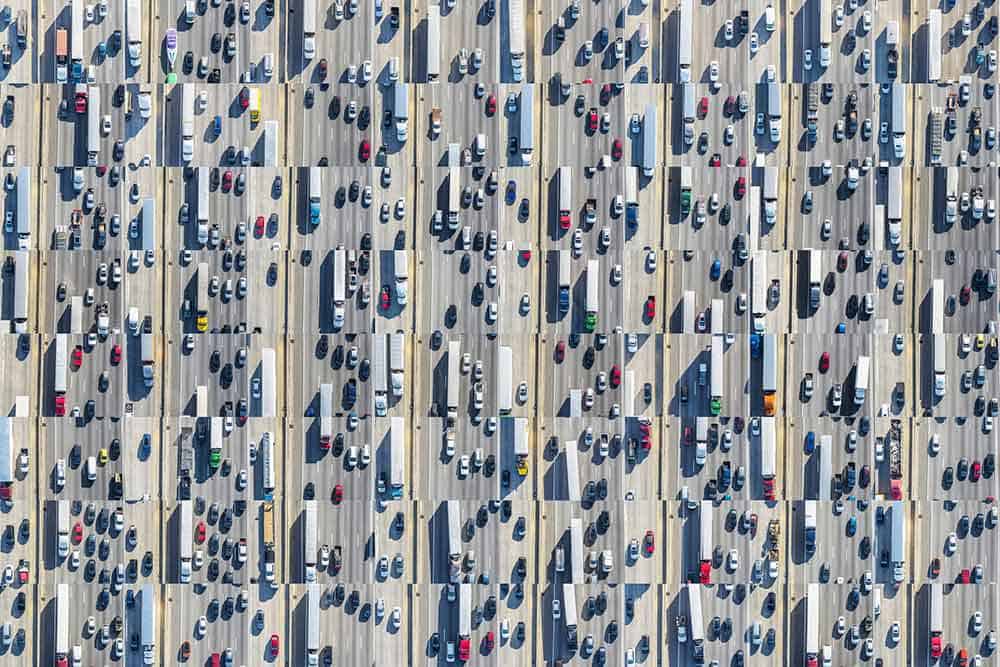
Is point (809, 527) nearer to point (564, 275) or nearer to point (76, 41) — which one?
point (564, 275)

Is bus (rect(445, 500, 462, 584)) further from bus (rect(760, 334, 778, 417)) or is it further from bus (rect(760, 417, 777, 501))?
bus (rect(760, 334, 778, 417))

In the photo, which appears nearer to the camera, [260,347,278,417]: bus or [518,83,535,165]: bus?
[260,347,278,417]: bus

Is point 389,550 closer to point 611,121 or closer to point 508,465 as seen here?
point 508,465

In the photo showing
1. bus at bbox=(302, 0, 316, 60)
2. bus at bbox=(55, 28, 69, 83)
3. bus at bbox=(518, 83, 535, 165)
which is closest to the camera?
bus at bbox=(518, 83, 535, 165)

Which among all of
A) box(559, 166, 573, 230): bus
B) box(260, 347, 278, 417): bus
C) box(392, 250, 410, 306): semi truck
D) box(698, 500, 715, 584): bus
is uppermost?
box(559, 166, 573, 230): bus

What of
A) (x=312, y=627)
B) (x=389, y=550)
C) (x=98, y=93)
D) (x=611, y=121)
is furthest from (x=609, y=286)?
(x=98, y=93)

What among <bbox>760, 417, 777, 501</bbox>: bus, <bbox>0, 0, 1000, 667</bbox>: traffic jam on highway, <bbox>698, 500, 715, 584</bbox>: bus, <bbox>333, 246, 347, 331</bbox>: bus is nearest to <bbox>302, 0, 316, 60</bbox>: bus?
<bbox>0, 0, 1000, 667</bbox>: traffic jam on highway

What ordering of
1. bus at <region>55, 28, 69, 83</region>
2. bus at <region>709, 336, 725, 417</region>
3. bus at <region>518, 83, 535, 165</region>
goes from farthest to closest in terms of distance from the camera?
bus at <region>55, 28, 69, 83</region> < bus at <region>518, 83, 535, 165</region> < bus at <region>709, 336, 725, 417</region>
